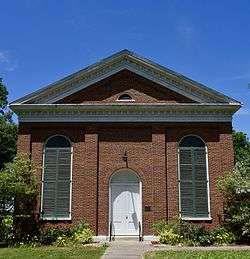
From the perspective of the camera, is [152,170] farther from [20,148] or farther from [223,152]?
[20,148]

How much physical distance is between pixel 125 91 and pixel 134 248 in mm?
7890

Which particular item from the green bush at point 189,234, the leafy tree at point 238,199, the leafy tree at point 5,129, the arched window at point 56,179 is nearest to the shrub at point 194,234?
the green bush at point 189,234

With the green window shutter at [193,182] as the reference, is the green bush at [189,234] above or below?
below

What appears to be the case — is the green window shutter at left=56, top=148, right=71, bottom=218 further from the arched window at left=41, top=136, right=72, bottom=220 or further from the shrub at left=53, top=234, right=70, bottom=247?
the shrub at left=53, top=234, right=70, bottom=247

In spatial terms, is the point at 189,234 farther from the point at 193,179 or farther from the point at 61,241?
the point at 61,241

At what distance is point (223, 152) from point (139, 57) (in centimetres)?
607

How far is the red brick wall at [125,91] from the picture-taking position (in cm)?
2202

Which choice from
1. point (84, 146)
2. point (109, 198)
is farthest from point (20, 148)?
point (109, 198)

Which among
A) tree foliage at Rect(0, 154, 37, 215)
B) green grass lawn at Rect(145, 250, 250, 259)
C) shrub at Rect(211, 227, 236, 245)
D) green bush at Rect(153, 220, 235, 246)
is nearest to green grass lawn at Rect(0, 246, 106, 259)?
green grass lawn at Rect(145, 250, 250, 259)

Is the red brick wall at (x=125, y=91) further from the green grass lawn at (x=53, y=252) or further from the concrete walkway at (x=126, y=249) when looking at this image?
the green grass lawn at (x=53, y=252)

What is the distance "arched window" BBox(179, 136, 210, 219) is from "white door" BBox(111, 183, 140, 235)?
2110 mm

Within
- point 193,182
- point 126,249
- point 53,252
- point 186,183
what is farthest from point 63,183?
point 193,182

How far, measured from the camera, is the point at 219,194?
21031 mm

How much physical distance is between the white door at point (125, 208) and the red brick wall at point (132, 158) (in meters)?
0.41
